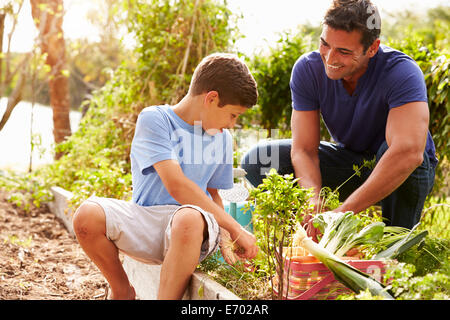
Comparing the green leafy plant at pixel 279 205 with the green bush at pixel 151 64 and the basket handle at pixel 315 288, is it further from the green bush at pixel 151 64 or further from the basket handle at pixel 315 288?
the green bush at pixel 151 64

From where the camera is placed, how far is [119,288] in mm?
2127

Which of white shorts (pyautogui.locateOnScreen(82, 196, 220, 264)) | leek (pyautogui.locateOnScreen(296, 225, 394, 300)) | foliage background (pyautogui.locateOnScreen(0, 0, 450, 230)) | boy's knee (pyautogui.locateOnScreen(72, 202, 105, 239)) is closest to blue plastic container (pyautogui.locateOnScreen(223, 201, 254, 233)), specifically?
white shorts (pyautogui.locateOnScreen(82, 196, 220, 264))

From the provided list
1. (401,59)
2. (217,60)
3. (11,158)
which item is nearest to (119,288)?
(217,60)

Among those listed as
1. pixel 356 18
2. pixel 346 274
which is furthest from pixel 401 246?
pixel 356 18

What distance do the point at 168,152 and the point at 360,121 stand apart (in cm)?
125

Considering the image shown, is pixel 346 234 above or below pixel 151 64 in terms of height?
below

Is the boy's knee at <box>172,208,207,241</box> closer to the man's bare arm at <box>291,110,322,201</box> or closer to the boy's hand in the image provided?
the boy's hand

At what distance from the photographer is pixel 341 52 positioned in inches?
98.9

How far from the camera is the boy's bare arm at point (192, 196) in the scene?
2.04 m

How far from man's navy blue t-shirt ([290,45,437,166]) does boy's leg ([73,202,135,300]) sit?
1.48 metres

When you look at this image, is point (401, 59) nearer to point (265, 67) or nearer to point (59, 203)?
point (265, 67)

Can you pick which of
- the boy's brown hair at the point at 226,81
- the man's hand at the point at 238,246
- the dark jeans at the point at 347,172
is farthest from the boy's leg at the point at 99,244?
the dark jeans at the point at 347,172

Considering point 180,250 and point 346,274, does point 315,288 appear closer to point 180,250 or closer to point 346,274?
point 346,274
